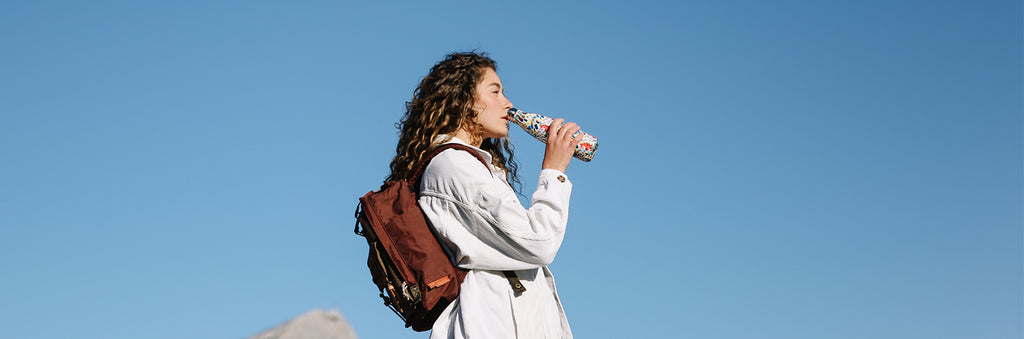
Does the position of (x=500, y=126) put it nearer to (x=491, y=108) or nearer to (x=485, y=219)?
(x=491, y=108)

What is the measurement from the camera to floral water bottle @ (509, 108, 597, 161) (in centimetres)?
468

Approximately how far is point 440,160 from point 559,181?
574 mm

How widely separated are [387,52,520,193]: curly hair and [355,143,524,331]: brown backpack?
0.39 metres

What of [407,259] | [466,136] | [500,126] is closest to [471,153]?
[466,136]

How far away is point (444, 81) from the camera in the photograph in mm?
4863

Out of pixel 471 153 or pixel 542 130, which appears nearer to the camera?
pixel 471 153

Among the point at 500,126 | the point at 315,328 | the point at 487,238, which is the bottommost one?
the point at 315,328

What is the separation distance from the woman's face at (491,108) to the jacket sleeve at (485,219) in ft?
1.72

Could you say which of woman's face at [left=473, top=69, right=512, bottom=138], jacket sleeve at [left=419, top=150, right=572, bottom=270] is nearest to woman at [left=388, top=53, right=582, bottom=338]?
jacket sleeve at [left=419, top=150, right=572, bottom=270]

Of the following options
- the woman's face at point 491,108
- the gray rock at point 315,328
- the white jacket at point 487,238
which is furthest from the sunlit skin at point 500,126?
the gray rock at point 315,328

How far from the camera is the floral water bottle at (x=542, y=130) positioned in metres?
4.68

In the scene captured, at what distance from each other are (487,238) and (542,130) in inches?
31.0

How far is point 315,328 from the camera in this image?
3.93 metres

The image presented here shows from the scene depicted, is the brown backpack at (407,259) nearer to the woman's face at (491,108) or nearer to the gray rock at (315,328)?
the gray rock at (315,328)
